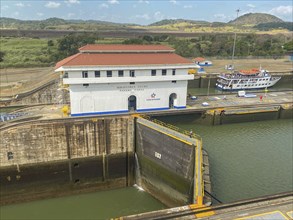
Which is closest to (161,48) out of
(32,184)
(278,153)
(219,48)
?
(278,153)

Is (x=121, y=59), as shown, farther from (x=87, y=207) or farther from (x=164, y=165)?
(x=87, y=207)

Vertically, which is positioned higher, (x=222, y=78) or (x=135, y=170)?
(x=222, y=78)

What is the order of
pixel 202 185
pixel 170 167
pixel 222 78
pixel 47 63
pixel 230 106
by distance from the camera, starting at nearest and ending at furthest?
pixel 202 185, pixel 170 167, pixel 230 106, pixel 222 78, pixel 47 63

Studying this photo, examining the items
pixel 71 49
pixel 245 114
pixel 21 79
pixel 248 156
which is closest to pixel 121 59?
pixel 248 156

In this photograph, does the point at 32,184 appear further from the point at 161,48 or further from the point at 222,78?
the point at 222,78

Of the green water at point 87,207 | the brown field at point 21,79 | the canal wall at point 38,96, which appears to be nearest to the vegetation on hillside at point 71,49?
the brown field at point 21,79

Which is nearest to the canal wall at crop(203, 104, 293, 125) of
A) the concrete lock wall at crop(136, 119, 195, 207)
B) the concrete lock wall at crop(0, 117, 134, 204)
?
the concrete lock wall at crop(136, 119, 195, 207)
